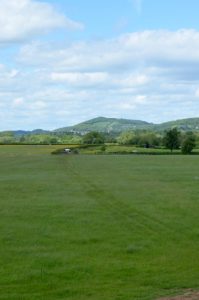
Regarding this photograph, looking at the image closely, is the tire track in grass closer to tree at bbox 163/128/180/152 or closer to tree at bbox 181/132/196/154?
tree at bbox 181/132/196/154

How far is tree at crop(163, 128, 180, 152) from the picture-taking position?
6471 inches

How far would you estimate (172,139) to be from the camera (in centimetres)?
16562

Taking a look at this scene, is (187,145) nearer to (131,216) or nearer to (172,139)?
(172,139)

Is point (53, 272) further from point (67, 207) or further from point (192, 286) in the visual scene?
point (67, 207)

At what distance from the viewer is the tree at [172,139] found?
164 metres

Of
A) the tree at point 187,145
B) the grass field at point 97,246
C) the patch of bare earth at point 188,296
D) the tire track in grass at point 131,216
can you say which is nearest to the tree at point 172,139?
the tree at point 187,145

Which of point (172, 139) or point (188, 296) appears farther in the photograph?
point (172, 139)

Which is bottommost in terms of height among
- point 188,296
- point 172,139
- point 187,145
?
point 188,296

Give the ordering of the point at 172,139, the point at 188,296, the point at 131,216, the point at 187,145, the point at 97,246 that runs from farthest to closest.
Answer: the point at 172,139 → the point at 187,145 → the point at 131,216 → the point at 97,246 → the point at 188,296

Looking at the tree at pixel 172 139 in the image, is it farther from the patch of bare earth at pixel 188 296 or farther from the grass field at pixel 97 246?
the patch of bare earth at pixel 188 296

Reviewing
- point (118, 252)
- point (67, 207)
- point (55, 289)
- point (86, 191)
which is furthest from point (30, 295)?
point (86, 191)

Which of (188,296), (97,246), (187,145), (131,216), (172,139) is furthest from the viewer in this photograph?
(172,139)

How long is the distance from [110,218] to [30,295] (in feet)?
43.6

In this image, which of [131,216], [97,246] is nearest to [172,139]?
[131,216]
